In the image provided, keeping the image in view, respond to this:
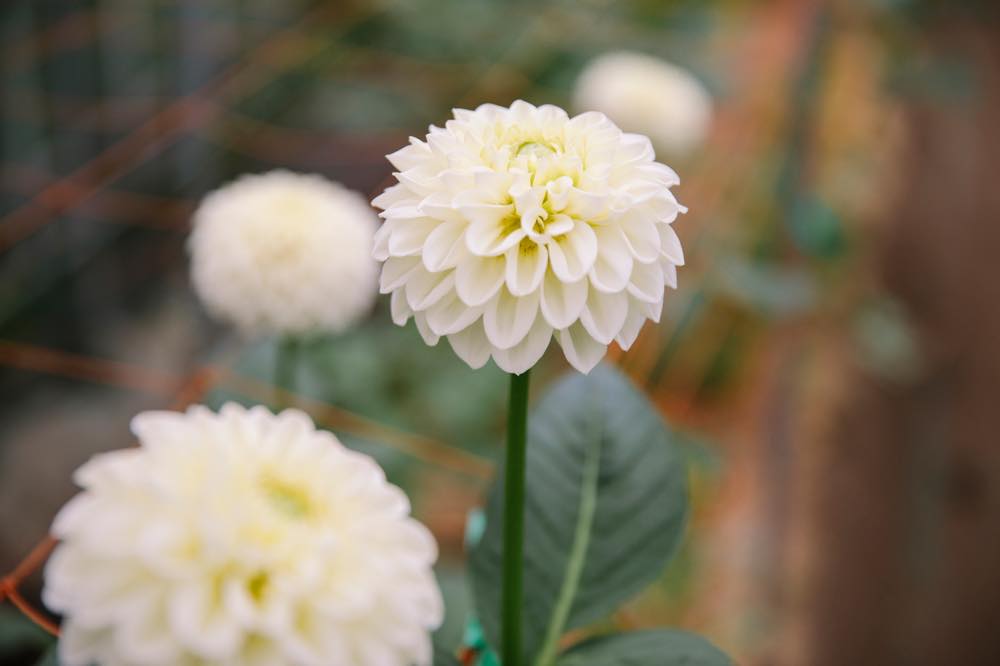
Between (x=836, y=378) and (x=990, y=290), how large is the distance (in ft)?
2.64

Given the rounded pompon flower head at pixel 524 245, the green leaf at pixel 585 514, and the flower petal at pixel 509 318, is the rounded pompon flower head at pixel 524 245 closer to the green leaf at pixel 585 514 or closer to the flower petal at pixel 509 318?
the flower petal at pixel 509 318

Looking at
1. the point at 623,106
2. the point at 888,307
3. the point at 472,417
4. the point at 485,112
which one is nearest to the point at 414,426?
the point at 472,417

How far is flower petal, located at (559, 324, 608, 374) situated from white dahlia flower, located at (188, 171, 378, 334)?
21.7 inches

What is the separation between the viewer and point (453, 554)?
1780mm

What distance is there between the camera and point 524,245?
0.48m

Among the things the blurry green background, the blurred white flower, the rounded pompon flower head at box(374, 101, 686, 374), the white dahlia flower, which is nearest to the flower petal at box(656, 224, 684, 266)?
the rounded pompon flower head at box(374, 101, 686, 374)

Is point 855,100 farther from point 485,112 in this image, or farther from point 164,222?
point 485,112

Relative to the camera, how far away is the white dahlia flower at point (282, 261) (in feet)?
3.17

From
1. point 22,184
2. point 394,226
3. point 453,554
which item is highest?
point 394,226

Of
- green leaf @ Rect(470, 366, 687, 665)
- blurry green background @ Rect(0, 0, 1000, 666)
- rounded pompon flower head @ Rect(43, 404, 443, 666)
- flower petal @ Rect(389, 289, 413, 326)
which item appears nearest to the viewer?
rounded pompon flower head @ Rect(43, 404, 443, 666)

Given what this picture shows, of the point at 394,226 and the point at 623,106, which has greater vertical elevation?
the point at 394,226

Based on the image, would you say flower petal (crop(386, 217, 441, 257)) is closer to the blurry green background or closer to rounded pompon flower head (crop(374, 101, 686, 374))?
rounded pompon flower head (crop(374, 101, 686, 374))

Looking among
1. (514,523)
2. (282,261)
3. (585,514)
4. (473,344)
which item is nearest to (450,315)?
(473,344)

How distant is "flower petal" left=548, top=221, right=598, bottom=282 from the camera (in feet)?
1.44
